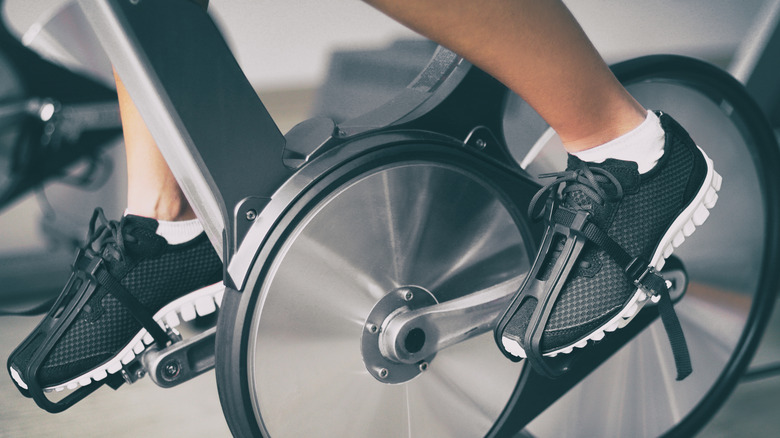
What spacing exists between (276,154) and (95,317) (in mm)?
310

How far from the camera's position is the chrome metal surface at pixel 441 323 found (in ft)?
2.37

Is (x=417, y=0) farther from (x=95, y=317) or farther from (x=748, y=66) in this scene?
(x=748, y=66)

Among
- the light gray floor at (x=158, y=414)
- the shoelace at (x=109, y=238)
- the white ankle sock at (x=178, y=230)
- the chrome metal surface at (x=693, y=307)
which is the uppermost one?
the shoelace at (x=109, y=238)

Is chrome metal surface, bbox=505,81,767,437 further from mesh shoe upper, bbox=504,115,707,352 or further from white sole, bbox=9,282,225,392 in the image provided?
white sole, bbox=9,282,225,392

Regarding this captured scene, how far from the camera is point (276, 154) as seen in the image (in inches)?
26.0

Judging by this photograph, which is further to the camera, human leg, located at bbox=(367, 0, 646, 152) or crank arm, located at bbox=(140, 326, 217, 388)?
crank arm, located at bbox=(140, 326, 217, 388)

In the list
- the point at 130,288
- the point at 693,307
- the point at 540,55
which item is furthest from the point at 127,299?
the point at 693,307

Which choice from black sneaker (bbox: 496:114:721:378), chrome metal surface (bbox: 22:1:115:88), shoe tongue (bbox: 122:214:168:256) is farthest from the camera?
chrome metal surface (bbox: 22:1:115:88)

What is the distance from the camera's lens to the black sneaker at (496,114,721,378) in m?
0.66

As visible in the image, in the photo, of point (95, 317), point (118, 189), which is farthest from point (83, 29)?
point (95, 317)

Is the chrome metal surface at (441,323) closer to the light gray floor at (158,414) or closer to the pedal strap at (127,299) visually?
the pedal strap at (127,299)

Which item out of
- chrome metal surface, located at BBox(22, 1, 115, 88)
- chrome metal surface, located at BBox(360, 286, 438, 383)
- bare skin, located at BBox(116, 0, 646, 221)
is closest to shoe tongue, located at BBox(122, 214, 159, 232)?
chrome metal surface, located at BBox(360, 286, 438, 383)

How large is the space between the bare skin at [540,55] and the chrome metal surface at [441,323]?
0.65 feet

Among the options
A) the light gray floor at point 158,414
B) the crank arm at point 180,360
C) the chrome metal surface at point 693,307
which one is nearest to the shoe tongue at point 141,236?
the crank arm at point 180,360
